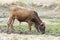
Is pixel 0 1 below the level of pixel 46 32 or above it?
above

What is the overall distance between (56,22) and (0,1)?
21.1 ft

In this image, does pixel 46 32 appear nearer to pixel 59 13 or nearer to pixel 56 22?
pixel 56 22

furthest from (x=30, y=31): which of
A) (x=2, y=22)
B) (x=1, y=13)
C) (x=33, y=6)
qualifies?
(x=33, y=6)

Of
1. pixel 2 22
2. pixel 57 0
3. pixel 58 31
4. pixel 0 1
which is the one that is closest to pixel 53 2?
pixel 57 0

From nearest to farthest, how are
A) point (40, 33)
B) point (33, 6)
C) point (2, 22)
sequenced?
point (40, 33) < point (2, 22) < point (33, 6)

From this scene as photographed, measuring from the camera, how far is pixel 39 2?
2541cm

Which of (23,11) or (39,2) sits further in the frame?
(39,2)

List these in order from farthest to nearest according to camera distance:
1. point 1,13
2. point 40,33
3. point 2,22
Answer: point 1,13, point 2,22, point 40,33

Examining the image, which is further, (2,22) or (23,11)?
(2,22)

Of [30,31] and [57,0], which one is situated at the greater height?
[57,0]

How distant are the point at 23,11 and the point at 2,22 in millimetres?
3493

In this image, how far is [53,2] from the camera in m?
25.5

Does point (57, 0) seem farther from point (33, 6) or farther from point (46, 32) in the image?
point (46, 32)

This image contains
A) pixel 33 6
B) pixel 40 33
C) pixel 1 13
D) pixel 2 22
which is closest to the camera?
pixel 40 33
